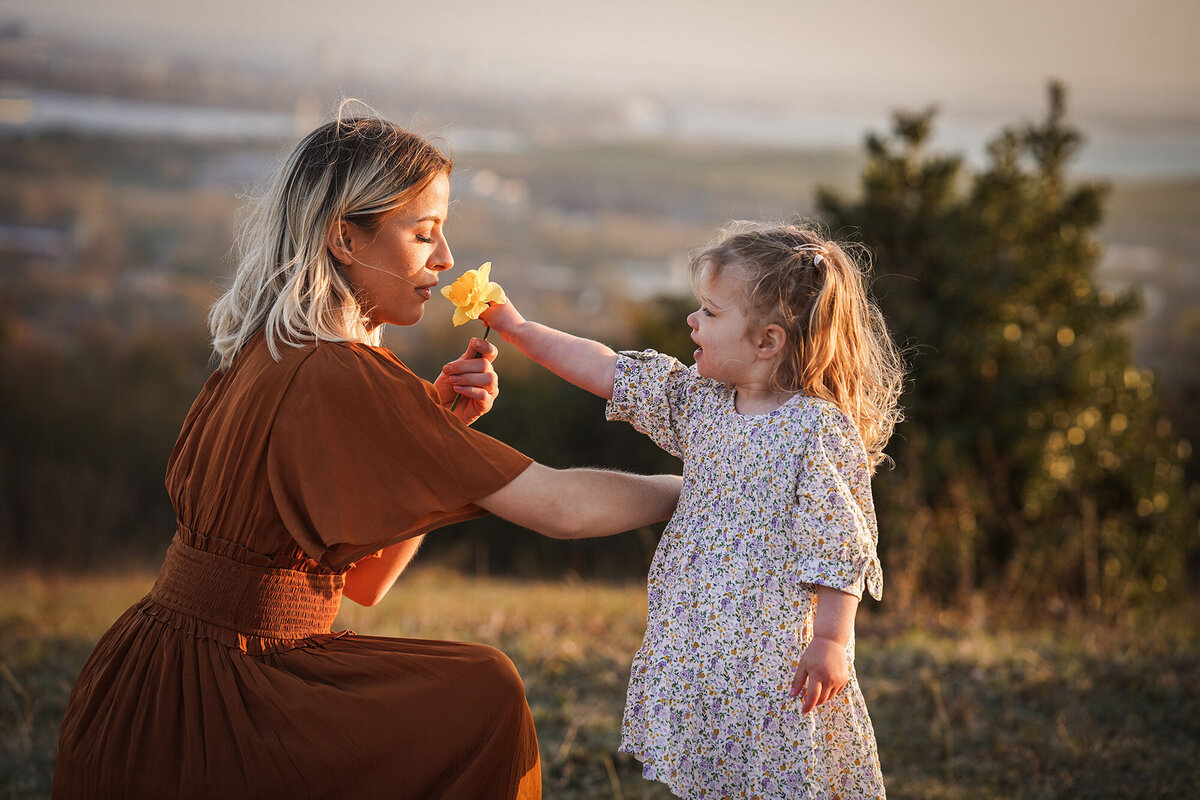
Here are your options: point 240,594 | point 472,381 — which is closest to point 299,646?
point 240,594

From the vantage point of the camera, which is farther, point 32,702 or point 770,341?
point 32,702

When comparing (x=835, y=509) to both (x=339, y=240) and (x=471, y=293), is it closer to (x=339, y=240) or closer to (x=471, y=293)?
(x=471, y=293)

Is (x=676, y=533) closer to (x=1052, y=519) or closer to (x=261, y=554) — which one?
(x=261, y=554)

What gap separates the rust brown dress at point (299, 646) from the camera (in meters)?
2.02

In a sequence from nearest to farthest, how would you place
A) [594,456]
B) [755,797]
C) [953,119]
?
[755,797]
[594,456]
[953,119]

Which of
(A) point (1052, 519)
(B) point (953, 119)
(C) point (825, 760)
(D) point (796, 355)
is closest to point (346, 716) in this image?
(C) point (825, 760)

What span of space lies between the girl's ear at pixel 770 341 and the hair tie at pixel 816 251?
6.7 inches

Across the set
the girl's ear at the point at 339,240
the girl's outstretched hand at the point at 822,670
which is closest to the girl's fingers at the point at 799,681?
the girl's outstretched hand at the point at 822,670

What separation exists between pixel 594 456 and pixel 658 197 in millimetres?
3563

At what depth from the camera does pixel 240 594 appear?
2146mm

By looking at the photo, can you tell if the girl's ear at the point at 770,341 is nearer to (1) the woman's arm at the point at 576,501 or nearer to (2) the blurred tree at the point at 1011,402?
(1) the woman's arm at the point at 576,501

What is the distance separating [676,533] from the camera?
2.41 metres

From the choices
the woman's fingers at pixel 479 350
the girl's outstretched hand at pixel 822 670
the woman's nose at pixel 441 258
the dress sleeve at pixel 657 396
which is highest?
the woman's nose at pixel 441 258

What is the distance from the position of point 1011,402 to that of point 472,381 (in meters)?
4.81
